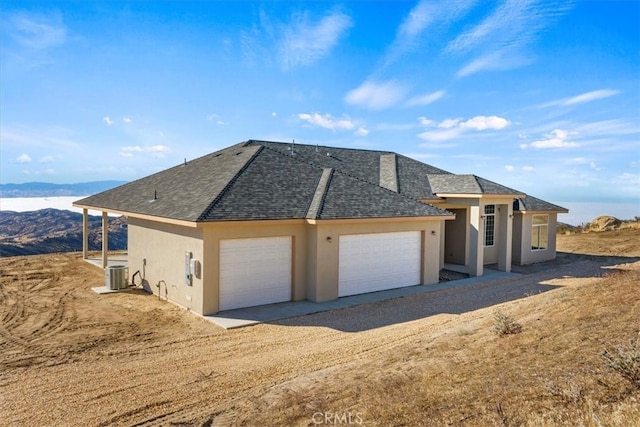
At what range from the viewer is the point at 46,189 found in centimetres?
7425

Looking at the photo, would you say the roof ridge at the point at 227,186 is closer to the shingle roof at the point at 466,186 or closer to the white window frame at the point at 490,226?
the shingle roof at the point at 466,186

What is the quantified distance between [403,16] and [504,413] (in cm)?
1651

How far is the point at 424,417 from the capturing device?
18.1 ft

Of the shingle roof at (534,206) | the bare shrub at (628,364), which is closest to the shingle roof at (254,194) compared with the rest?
the shingle roof at (534,206)

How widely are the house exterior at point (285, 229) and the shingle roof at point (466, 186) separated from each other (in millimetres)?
69

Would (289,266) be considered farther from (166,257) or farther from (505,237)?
(505,237)

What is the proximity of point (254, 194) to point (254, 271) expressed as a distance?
2634 mm

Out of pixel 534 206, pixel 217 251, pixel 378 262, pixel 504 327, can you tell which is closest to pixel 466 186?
pixel 534 206

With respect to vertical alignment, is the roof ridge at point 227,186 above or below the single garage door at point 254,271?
above

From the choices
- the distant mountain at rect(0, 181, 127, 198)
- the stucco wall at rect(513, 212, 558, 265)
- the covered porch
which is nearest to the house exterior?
the covered porch

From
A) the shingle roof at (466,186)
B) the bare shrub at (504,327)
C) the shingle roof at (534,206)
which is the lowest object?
the bare shrub at (504,327)

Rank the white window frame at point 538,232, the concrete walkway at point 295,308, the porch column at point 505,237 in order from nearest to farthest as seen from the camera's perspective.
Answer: the concrete walkway at point 295,308
the porch column at point 505,237
the white window frame at point 538,232
